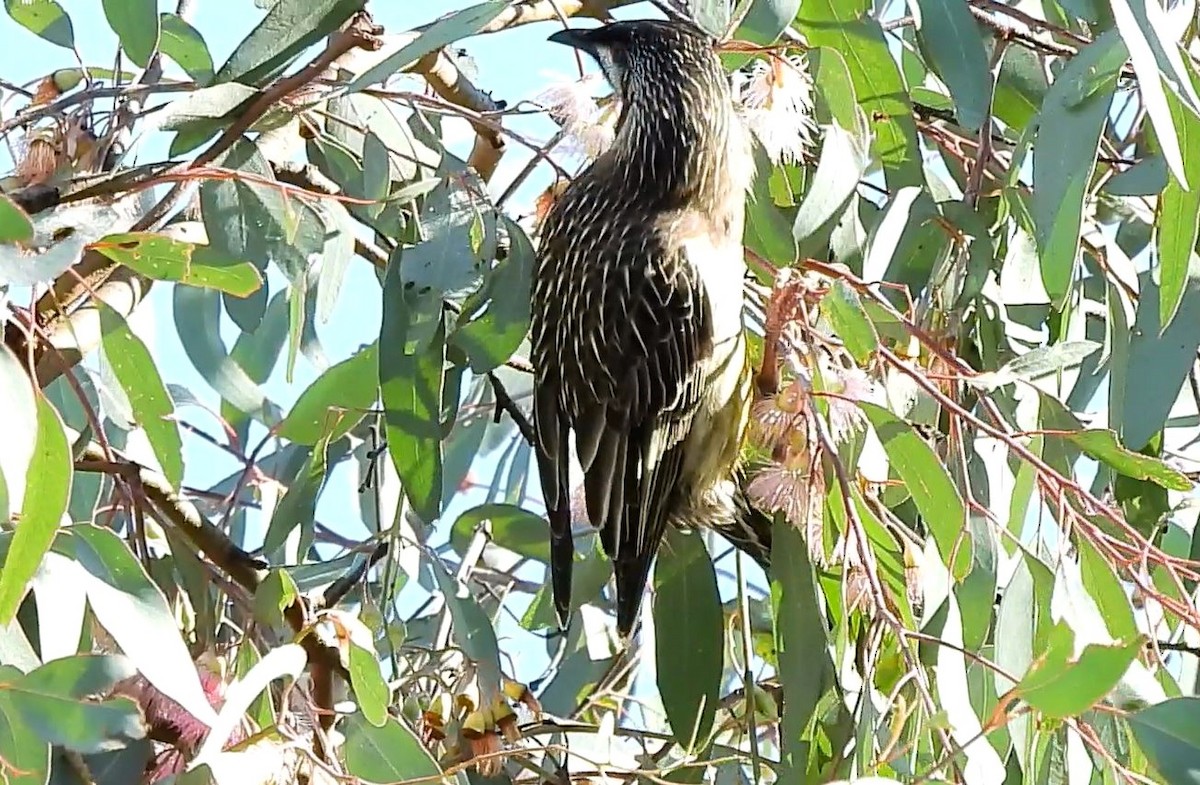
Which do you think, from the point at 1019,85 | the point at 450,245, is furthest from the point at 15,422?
the point at 1019,85

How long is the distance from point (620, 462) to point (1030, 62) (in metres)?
0.76

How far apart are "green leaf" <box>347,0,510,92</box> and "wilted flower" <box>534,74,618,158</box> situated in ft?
1.11

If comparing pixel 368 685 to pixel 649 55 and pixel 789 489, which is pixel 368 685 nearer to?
pixel 789 489

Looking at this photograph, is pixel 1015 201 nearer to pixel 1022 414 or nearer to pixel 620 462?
pixel 1022 414

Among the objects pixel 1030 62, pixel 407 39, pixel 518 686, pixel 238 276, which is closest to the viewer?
pixel 238 276

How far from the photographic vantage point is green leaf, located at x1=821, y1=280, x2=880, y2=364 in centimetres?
174

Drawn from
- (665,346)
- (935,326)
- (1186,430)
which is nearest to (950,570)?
(935,326)

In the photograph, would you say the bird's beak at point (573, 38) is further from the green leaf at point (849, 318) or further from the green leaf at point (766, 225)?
the green leaf at point (849, 318)

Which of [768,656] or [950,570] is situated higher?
[950,570]

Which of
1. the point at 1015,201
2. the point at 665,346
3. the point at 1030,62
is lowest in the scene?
the point at 665,346

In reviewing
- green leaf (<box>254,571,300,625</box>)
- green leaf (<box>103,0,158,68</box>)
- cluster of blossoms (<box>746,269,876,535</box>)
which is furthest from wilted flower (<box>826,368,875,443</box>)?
green leaf (<box>103,0,158,68</box>)

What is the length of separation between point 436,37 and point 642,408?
0.82 m

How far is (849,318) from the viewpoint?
1.75m

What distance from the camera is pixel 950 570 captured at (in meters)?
1.73
